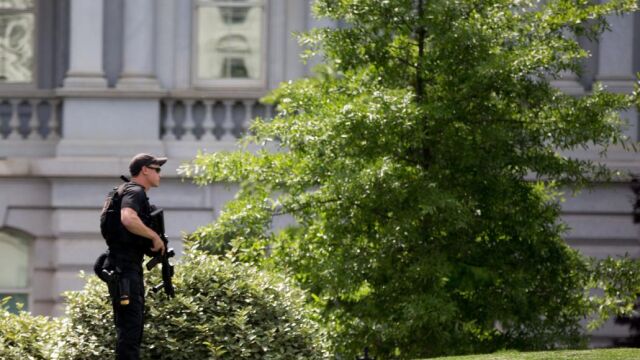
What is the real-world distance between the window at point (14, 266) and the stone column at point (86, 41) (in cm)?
227

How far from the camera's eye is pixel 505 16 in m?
17.0

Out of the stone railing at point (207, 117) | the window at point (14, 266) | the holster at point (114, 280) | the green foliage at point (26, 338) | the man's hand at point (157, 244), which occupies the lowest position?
the window at point (14, 266)

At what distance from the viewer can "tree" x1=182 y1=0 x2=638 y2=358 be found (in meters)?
16.3

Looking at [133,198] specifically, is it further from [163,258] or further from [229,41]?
[229,41]

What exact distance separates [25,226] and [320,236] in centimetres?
808

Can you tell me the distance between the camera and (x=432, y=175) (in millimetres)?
16531

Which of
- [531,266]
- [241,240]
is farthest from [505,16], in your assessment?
[241,240]

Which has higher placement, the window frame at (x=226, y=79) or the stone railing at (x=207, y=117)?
the window frame at (x=226, y=79)

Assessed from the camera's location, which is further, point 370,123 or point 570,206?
point 570,206

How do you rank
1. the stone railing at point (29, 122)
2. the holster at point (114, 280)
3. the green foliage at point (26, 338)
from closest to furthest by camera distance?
the holster at point (114, 280) → the green foliage at point (26, 338) → the stone railing at point (29, 122)

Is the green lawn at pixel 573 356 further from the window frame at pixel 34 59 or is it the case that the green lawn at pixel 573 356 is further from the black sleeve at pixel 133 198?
the window frame at pixel 34 59

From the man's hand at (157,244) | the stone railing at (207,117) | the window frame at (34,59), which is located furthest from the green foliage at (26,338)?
the window frame at (34,59)

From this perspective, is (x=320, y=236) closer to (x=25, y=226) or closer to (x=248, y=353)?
(x=248, y=353)

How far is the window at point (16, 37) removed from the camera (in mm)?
24500
